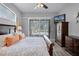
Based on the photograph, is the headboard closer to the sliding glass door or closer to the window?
the window

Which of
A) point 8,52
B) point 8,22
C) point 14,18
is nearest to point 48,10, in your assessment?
point 14,18

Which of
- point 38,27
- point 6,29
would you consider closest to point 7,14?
point 6,29

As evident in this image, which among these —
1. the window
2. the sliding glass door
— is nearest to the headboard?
the window

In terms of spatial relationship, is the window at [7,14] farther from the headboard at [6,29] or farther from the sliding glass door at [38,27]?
the sliding glass door at [38,27]

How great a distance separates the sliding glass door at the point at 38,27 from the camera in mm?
2775

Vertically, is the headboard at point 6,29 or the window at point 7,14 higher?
the window at point 7,14

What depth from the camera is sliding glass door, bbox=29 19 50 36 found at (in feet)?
9.11

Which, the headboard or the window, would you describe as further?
the headboard

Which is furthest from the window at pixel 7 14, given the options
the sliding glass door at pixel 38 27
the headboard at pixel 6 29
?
the sliding glass door at pixel 38 27

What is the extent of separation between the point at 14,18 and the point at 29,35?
637 millimetres

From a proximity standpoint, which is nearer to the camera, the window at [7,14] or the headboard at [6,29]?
the window at [7,14]

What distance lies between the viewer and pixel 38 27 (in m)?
2.77

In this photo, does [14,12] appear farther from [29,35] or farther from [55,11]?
[55,11]

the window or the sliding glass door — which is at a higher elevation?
the window
